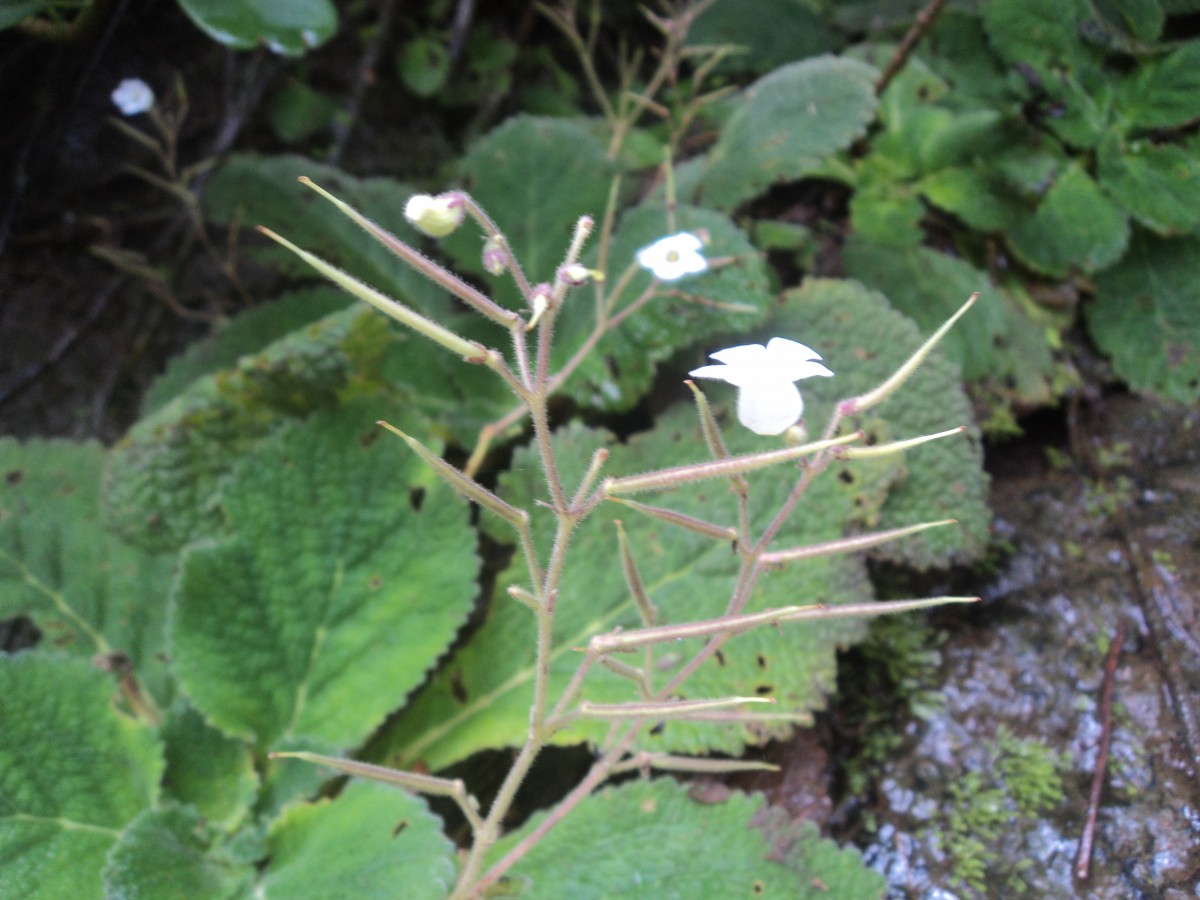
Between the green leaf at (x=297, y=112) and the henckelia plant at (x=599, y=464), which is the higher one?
the green leaf at (x=297, y=112)

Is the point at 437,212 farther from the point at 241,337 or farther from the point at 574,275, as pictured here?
the point at 241,337

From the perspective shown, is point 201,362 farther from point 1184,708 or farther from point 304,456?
point 1184,708

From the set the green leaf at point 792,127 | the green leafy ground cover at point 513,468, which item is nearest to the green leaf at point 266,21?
the green leafy ground cover at point 513,468

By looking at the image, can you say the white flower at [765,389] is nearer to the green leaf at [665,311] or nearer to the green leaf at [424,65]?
the green leaf at [665,311]

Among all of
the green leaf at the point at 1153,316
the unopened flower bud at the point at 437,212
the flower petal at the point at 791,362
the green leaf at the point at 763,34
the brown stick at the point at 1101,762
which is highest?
the green leaf at the point at 763,34

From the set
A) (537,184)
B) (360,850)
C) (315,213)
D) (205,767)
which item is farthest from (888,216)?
(205,767)

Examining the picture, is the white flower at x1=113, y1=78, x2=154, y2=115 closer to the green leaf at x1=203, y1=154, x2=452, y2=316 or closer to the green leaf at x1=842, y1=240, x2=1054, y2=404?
the green leaf at x1=203, y1=154, x2=452, y2=316

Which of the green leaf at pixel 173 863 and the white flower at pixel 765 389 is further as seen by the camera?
the green leaf at pixel 173 863
